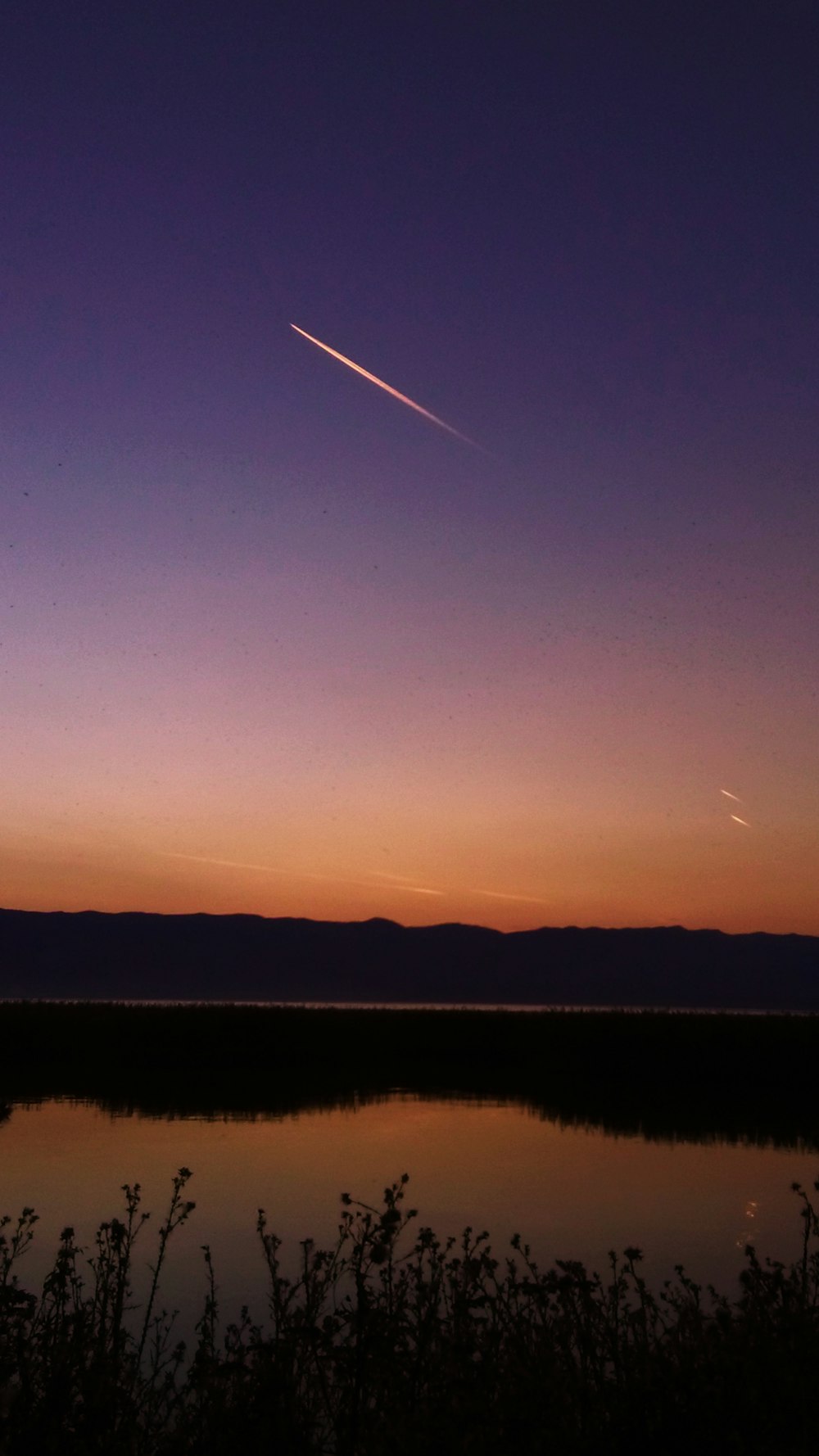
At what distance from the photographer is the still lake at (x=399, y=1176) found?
13781mm

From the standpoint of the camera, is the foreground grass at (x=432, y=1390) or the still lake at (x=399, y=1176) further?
the still lake at (x=399, y=1176)

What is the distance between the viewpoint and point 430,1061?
44312mm

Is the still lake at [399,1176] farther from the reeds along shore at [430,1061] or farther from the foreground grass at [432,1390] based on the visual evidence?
the foreground grass at [432,1390]

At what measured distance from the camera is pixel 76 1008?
49.7m

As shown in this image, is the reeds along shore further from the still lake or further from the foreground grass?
A: the foreground grass

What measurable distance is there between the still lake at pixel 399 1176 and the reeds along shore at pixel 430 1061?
2.96 meters

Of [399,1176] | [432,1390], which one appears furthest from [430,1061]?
[432,1390]

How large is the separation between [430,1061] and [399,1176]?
25.2 meters

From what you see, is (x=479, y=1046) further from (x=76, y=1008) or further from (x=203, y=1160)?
(x=203, y=1160)

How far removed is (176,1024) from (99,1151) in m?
24.9

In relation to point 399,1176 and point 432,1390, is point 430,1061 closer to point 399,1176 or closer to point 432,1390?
point 399,1176

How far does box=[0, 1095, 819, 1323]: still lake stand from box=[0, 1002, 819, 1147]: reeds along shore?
9.71 ft

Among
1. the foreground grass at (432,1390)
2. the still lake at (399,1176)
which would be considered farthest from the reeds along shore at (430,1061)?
the foreground grass at (432,1390)

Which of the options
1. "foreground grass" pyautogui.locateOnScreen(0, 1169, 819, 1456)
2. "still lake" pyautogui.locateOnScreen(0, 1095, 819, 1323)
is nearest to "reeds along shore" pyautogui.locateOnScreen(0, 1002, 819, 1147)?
"still lake" pyautogui.locateOnScreen(0, 1095, 819, 1323)
